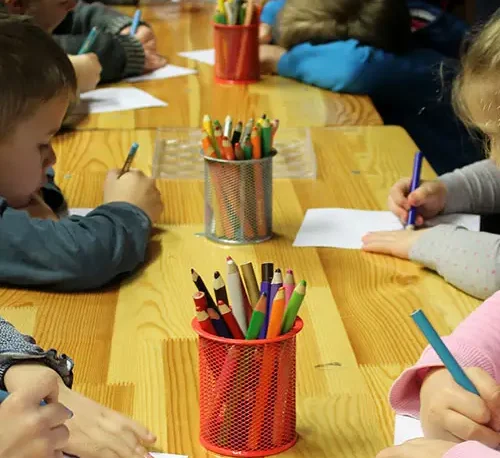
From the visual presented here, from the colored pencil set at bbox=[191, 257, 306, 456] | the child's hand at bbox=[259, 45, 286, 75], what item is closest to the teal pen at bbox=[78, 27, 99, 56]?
the child's hand at bbox=[259, 45, 286, 75]

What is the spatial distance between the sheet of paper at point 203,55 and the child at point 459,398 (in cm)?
163

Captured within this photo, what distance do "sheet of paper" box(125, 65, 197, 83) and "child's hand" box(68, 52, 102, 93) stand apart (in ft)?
0.48

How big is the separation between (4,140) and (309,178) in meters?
0.58

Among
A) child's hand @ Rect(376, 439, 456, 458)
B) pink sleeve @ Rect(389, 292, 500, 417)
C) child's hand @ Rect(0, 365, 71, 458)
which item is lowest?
pink sleeve @ Rect(389, 292, 500, 417)

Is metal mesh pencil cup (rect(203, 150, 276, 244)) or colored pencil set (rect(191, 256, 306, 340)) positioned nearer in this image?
colored pencil set (rect(191, 256, 306, 340))

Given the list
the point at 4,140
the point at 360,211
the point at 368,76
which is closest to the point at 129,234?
the point at 4,140

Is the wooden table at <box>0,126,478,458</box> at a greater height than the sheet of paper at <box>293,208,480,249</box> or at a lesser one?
greater

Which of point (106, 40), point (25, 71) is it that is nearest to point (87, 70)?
point (106, 40)

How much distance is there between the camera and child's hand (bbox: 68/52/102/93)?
2.39m

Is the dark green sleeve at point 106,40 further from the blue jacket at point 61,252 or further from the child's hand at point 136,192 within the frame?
the blue jacket at point 61,252

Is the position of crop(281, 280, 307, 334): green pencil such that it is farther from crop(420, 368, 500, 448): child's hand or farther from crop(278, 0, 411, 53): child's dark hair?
crop(278, 0, 411, 53): child's dark hair

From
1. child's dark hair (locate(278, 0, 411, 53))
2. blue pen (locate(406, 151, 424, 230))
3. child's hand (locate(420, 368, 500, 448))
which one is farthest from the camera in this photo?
child's dark hair (locate(278, 0, 411, 53))

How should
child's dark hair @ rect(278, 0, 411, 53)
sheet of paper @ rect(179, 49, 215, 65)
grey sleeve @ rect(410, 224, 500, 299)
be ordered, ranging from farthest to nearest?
sheet of paper @ rect(179, 49, 215, 65), child's dark hair @ rect(278, 0, 411, 53), grey sleeve @ rect(410, 224, 500, 299)

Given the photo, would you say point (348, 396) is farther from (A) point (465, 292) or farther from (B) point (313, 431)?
(A) point (465, 292)
